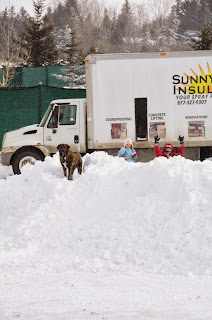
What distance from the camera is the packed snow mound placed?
18.5 ft

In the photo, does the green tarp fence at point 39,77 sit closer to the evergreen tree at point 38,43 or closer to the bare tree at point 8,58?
the bare tree at point 8,58

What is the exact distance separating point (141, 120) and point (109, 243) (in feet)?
19.7

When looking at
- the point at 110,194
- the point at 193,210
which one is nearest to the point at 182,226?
the point at 193,210

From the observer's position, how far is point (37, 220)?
21.9ft

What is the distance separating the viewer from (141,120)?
37.8ft

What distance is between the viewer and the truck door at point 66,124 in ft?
38.3

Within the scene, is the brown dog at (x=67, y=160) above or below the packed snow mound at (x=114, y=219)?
above

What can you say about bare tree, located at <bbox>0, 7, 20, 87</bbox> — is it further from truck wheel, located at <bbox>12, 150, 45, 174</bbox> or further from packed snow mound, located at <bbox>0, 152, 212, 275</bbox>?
packed snow mound, located at <bbox>0, 152, 212, 275</bbox>

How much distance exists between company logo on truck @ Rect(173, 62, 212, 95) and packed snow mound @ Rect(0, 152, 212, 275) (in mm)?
4594

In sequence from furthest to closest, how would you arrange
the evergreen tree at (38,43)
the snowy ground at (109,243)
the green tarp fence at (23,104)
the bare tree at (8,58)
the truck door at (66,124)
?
the evergreen tree at (38,43), the bare tree at (8,58), the green tarp fence at (23,104), the truck door at (66,124), the snowy ground at (109,243)

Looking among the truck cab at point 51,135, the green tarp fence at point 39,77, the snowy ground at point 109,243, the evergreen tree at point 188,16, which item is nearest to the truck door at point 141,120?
the truck cab at point 51,135

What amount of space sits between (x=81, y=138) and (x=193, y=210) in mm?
5909

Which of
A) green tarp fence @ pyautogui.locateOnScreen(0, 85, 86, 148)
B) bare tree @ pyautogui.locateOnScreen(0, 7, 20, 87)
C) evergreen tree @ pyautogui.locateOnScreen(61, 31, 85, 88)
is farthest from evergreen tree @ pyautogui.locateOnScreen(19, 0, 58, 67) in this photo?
green tarp fence @ pyautogui.locateOnScreen(0, 85, 86, 148)

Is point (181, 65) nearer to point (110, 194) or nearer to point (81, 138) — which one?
point (81, 138)
